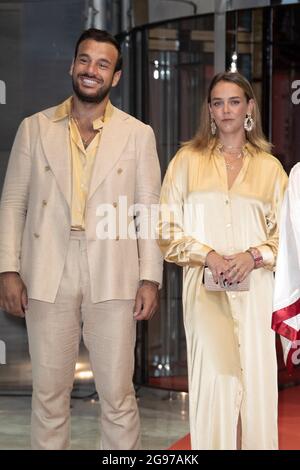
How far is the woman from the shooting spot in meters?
3.38

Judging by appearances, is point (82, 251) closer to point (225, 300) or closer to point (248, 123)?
point (225, 300)

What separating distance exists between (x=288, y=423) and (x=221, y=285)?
78.2 inches

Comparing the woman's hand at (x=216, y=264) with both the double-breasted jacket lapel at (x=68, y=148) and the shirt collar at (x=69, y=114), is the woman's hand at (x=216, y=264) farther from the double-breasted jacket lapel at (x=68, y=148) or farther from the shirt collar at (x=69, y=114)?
the shirt collar at (x=69, y=114)

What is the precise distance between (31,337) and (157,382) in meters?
2.51

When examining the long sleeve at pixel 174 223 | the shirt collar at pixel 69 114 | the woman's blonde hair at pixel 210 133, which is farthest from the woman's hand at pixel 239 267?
the shirt collar at pixel 69 114

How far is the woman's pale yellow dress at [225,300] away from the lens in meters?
3.39

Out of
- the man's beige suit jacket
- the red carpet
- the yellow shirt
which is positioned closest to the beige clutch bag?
the man's beige suit jacket

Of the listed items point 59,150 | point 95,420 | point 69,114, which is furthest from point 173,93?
point 59,150

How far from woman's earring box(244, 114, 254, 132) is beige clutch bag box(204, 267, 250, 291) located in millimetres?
534

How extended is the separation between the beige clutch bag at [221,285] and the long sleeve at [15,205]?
2.18ft

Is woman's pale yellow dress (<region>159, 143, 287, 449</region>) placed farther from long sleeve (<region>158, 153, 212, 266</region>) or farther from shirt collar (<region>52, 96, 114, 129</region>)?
shirt collar (<region>52, 96, 114, 129</region>)

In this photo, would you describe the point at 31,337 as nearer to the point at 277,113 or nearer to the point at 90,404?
the point at 90,404
